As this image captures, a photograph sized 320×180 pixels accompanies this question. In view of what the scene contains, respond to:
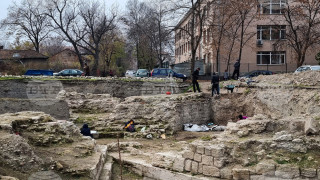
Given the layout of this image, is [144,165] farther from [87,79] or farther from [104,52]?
[104,52]

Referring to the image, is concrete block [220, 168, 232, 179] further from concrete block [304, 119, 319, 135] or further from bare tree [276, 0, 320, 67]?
bare tree [276, 0, 320, 67]

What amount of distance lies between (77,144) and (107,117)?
21.1 feet

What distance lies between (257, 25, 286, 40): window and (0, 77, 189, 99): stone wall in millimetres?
14412

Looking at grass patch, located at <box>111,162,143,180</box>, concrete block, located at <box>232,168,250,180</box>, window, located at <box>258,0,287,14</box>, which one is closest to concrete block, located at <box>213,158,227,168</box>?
concrete block, located at <box>232,168,250,180</box>

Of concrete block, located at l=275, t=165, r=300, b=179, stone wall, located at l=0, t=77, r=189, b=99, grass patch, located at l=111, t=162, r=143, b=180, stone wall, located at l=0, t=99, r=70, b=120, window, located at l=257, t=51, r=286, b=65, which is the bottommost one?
grass patch, located at l=111, t=162, r=143, b=180

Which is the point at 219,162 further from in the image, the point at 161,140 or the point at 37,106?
the point at 37,106

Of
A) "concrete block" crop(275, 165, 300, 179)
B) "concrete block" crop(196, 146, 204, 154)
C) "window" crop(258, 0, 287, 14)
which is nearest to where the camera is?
"concrete block" crop(275, 165, 300, 179)

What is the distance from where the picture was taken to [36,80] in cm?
2156

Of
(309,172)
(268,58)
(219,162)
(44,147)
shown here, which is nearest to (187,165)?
(219,162)

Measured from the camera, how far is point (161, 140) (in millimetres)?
14117

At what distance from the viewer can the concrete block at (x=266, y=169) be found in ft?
24.8

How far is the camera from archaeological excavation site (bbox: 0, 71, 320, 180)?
24.3 feet

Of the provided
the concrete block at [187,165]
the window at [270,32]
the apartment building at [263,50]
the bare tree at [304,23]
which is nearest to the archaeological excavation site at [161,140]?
the concrete block at [187,165]

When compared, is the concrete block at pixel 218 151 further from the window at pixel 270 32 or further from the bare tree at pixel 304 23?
the window at pixel 270 32
